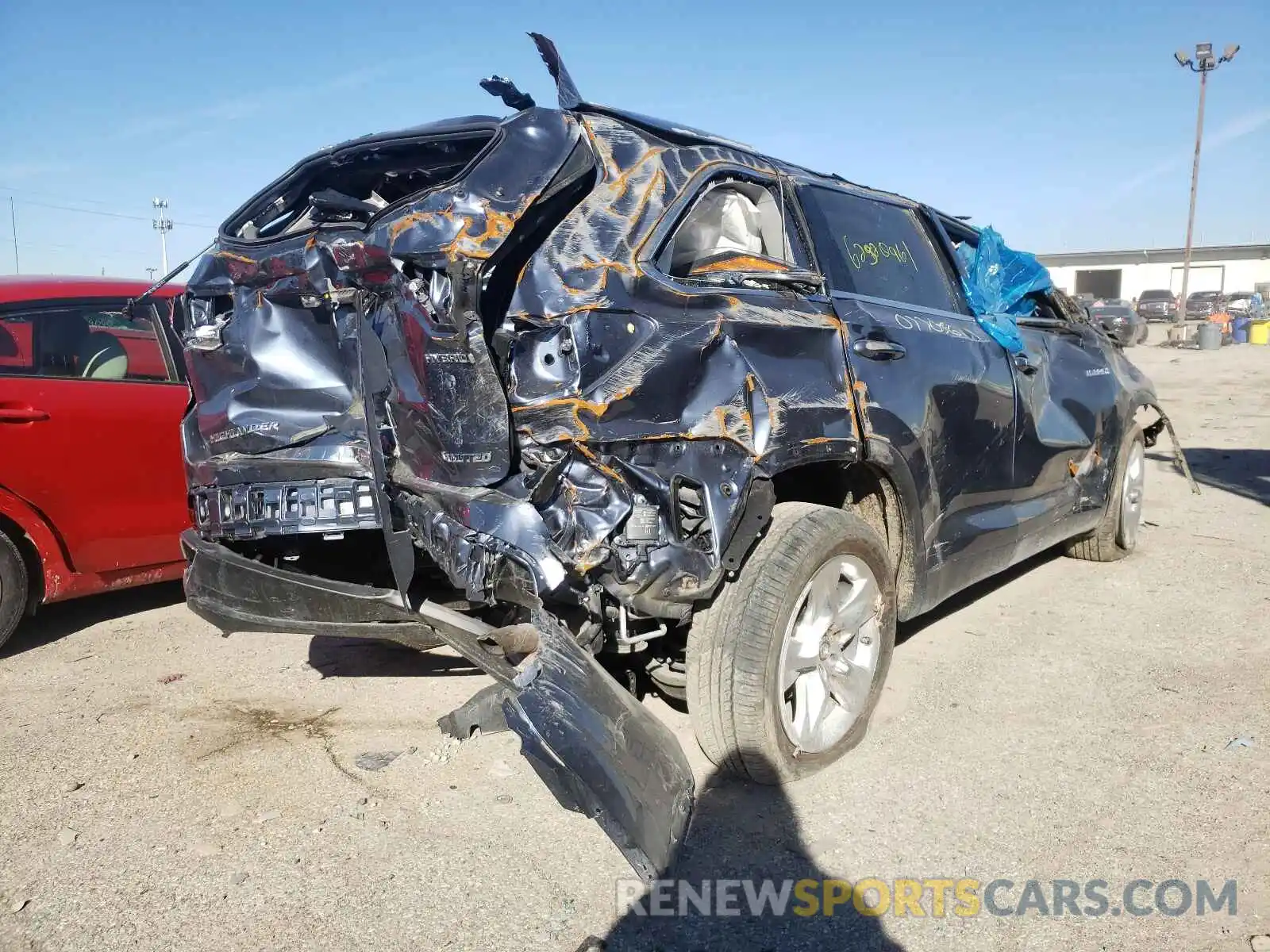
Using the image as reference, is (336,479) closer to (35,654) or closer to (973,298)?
(35,654)

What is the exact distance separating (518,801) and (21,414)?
297 centimetres

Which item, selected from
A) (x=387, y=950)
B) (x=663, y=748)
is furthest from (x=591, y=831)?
(x=387, y=950)

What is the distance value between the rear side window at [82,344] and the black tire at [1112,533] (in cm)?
522

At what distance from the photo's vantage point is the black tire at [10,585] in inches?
168

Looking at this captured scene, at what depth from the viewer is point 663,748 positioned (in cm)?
254

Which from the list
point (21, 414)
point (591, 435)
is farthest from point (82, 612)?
point (591, 435)

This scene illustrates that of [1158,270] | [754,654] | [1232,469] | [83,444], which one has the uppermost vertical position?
[1158,270]

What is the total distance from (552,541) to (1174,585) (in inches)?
168

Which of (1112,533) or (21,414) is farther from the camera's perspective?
(1112,533)

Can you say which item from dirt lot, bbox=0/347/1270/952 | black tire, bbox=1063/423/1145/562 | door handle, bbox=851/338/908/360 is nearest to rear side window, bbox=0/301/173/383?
dirt lot, bbox=0/347/1270/952

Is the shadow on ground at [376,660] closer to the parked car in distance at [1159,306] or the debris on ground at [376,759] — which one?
the debris on ground at [376,759]

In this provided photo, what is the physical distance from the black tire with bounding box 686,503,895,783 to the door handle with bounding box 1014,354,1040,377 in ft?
5.75

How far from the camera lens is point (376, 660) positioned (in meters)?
4.36

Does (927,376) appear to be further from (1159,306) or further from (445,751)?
(1159,306)
